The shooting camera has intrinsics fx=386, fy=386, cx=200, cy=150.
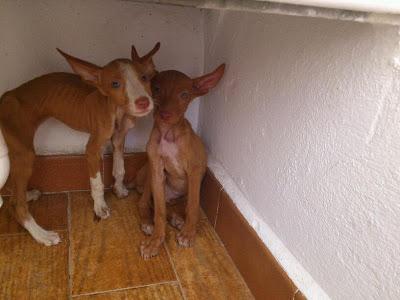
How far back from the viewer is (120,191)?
1441 mm

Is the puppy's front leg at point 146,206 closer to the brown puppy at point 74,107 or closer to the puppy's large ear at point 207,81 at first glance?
the brown puppy at point 74,107

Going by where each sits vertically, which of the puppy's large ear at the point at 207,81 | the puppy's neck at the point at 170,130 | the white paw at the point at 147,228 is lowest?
the white paw at the point at 147,228

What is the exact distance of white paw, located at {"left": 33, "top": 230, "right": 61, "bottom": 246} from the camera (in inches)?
46.4

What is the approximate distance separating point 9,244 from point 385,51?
113 centimetres

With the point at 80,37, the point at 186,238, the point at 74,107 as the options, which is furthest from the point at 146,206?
the point at 80,37

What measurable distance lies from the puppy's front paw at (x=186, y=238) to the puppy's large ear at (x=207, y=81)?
440 mm

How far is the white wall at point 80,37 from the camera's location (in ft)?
4.04

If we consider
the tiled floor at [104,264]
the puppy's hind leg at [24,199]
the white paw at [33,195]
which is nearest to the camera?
the tiled floor at [104,264]

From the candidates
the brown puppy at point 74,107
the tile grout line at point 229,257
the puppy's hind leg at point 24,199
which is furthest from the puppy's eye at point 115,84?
the tile grout line at point 229,257

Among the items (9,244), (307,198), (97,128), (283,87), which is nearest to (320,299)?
(307,198)

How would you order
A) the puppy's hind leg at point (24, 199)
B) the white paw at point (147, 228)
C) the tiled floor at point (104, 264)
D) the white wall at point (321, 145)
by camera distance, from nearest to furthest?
the white wall at point (321, 145) → the tiled floor at point (104, 264) → the puppy's hind leg at point (24, 199) → the white paw at point (147, 228)

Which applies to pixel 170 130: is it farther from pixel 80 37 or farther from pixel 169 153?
pixel 80 37

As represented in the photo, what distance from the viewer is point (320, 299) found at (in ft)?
2.59

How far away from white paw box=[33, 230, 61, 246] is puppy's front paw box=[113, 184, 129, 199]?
0.30 m
